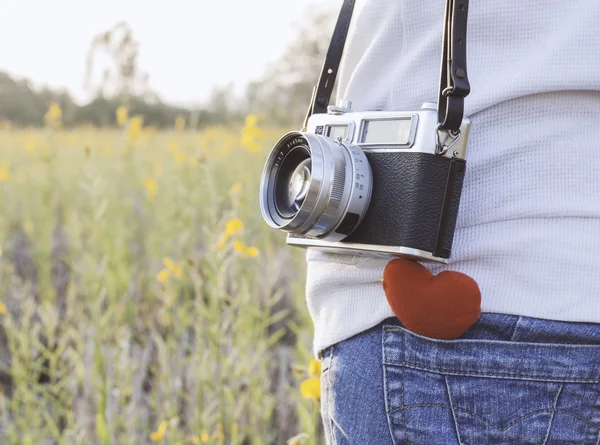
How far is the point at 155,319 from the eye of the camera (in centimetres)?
237

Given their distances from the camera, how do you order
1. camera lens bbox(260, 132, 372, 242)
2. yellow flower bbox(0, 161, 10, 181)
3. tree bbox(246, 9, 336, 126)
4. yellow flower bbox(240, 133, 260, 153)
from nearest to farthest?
1. camera lens bbox(260, 132, 372, 242)
2. yellow flower bbox(240, 133, 260, 153)
3. yellow flower bbox(0, 161, 10, 181)
4. tree bbox(246, 9, 336, 126)

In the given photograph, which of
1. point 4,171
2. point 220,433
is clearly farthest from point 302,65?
point 220,433

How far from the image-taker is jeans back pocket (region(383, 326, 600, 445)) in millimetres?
557

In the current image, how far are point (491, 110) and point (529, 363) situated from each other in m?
0.22

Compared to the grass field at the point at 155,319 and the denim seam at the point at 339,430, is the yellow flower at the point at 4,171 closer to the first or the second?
the grass field at the point at 155,319

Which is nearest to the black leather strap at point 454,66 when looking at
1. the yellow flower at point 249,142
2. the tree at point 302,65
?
the yellow flower at point 249,142

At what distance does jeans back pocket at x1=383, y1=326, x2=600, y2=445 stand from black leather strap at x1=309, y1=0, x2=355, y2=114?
0.33m

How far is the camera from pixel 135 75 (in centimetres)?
241

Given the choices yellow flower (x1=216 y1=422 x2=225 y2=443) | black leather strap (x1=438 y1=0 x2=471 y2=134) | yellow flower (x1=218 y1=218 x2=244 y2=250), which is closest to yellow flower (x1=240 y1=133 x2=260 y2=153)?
yellow flower (x1=218 y1=218 x2=244 y2=250)

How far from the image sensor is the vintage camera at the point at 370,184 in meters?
0.61

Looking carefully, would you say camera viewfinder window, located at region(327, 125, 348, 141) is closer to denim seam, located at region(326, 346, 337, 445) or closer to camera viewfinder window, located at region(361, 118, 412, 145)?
camera viewfinder window, located at region(361, 118, 412, 145)

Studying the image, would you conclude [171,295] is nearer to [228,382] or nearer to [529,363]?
[228,382]

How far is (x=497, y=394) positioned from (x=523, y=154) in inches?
8.1

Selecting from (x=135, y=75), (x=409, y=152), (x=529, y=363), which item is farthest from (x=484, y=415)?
(x=135, y=75)
